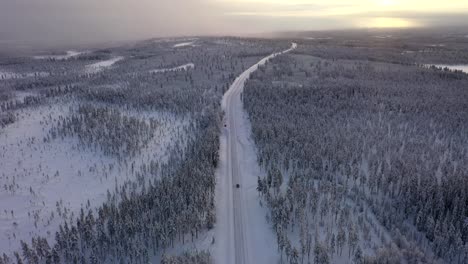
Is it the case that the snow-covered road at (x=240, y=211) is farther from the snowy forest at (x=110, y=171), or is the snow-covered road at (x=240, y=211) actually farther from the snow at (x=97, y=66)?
the snow at (x=97, y=66)

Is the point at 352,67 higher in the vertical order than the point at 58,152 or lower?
higher

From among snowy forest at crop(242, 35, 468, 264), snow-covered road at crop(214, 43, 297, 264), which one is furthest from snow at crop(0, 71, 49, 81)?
snow-covered road at crop(214, 43, 297, 264)

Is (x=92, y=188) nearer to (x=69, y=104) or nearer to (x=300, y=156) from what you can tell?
(x=300, y=156)

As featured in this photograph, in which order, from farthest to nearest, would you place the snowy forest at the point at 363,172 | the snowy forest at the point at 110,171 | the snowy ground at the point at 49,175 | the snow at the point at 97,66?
the snow at the point at 97,66, the snowy ground at the point at 49,175, the snowy forest at the point at 110,171, the snowy forest at the point at 363,172

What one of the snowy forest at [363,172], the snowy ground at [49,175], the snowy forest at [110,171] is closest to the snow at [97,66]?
the snowy forest at [110,171]

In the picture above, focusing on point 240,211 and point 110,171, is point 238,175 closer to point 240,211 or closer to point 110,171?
point 240,211

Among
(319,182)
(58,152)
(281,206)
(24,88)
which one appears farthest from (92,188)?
(24,88)

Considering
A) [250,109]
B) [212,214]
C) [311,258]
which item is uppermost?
[250,109]
